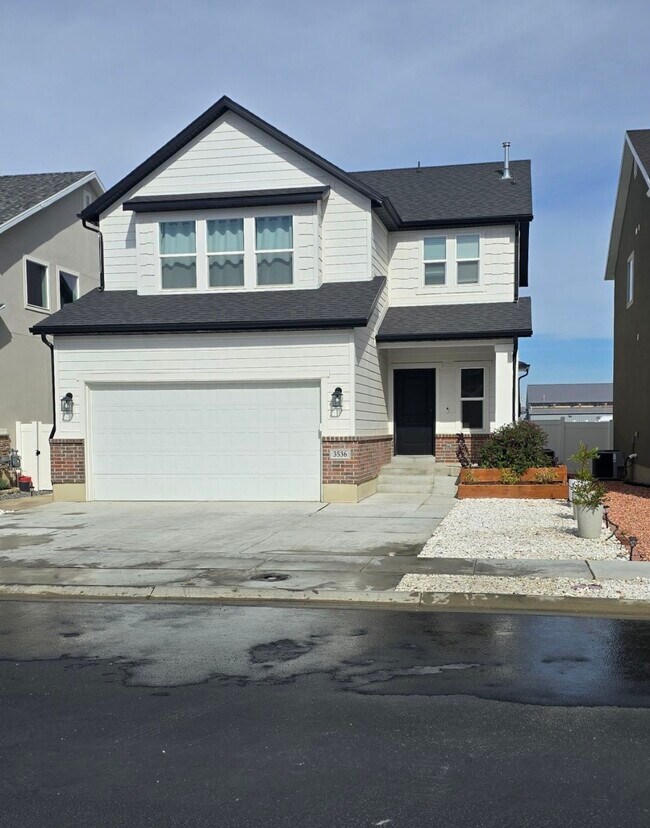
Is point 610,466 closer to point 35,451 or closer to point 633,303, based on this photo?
point 633,303

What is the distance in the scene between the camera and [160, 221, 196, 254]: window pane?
18562 mm

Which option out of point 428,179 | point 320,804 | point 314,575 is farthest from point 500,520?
point 428,179

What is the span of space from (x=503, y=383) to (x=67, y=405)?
395 inches

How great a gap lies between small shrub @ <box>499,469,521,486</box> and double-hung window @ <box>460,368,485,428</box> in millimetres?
3224

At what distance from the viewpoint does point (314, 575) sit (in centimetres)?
956

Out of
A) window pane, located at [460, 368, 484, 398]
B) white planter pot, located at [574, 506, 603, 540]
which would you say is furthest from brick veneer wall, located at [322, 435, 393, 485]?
white planter pot, located at [574, 506, 603, 540]

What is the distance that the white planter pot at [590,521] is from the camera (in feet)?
37.7

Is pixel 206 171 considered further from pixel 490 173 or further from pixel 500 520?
pixel 500 520

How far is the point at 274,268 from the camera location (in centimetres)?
1834

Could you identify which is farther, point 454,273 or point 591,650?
point 454,273

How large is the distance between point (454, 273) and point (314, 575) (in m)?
12.9

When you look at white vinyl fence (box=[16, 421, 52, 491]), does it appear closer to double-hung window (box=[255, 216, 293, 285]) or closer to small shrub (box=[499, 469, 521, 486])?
double-hung window (box=[255, 216, 293, 285])

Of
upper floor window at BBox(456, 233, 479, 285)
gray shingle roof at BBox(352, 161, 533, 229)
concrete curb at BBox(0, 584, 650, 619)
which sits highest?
gray shingle roof at BBox(352, 161, 533, 229)

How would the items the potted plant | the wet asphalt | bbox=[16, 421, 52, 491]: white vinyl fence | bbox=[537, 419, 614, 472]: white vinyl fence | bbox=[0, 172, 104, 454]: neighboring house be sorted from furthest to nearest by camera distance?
bbox=[537, 419, 614, 472]: white vinyl fence < bbox=[0, 172, 104, 454]: neighboring house < bbox=[16, 421, 52, 491]: white vinyl fence < the potted plant < the wet asphalt
